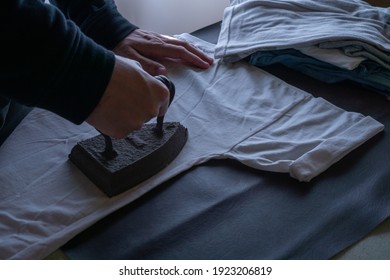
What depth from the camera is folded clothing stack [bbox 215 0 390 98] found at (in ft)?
2.88

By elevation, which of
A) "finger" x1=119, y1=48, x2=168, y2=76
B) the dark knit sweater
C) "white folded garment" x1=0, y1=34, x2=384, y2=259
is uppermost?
the dark knit sweater

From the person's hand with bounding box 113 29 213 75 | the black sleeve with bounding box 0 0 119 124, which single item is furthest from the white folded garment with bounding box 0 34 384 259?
the black sleeve with bounding box 0 0 119 124

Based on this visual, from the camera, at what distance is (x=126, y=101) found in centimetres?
65

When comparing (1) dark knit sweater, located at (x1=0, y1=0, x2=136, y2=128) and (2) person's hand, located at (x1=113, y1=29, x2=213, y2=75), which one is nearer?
(1) dark knit sweater, located at (x1=0, y1=0, x2=136, y2=128)

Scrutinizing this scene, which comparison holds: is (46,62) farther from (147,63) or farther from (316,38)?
(316,38)

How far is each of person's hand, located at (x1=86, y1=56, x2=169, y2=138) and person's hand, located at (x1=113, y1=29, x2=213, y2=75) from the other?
0.77ft

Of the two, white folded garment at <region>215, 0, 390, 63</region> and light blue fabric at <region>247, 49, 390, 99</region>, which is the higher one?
white folded garment at <region>215, 0, 390, 63</region>

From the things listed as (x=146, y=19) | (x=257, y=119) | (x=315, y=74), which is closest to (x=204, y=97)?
(x=257, y=119)

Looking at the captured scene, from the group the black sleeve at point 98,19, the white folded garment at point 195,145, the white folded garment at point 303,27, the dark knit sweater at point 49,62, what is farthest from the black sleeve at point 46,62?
the white folded garment at point 303,27

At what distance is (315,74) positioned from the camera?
94cm

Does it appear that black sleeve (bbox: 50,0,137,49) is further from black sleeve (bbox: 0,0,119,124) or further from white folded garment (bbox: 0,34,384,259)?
black sleeve (bbox: 0,0,119,124)

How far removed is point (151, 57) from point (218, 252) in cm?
45

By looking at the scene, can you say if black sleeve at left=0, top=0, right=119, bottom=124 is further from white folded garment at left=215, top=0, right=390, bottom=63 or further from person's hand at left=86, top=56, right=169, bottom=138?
white folded garment at left=215, top=0, right=390, bottom=63

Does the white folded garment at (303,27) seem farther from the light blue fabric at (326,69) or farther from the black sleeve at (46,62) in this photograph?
the black sleeve at (46,62)
